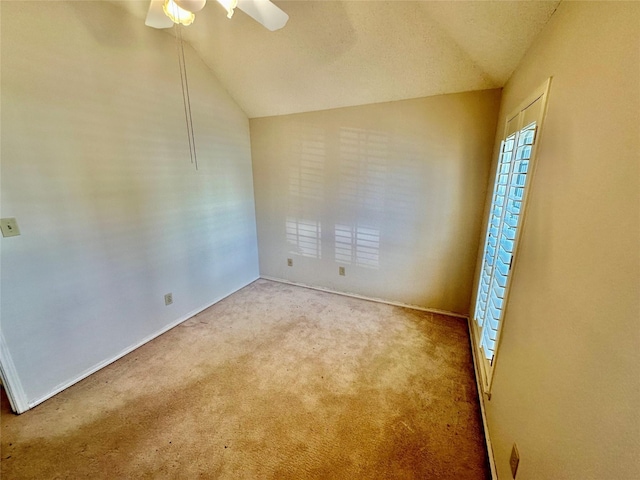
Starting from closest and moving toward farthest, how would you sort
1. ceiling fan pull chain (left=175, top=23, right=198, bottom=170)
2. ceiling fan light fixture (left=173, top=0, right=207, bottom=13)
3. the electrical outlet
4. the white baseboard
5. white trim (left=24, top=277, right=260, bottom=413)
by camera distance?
the electrical outlet < ceiling fan light fixture (left=173, top=0, right=207, bottom=13) < the white baseboard < white trim (left=24, top=277, right=260, bottom=413) < ceiling fan pull chain (left=175, top=23, right=198, bottom=170)

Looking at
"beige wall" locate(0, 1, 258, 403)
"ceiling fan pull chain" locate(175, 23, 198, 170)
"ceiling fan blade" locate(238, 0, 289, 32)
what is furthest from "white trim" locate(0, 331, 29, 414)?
"ceiling fan blade" locate(238, 0, 289, 32)

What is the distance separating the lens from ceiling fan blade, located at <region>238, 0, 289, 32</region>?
4.46ft

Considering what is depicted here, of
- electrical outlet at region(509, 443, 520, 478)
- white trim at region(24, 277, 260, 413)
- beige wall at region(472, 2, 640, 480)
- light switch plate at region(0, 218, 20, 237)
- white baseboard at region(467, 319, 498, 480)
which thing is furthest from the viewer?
white trim at region(24, 277, 260, 413)

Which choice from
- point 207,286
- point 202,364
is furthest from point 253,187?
point 202,364

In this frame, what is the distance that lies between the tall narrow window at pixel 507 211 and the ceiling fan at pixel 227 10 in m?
1.39

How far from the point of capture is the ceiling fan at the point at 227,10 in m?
1.28

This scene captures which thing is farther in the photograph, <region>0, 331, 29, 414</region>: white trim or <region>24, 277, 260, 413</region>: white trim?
<region>24, 277, 260, 413</region>: white trim

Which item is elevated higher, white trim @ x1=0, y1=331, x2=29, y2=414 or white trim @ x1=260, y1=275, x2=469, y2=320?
white trim @ x1=0, y1=331, x2=29, y2=414

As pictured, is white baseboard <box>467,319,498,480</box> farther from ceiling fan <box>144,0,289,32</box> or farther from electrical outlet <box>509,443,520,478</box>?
ceiling fan <box>144,0,289,32</box>

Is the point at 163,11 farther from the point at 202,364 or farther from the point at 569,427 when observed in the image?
the point at 569,427

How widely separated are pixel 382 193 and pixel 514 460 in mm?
2205

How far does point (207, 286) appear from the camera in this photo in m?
2.99

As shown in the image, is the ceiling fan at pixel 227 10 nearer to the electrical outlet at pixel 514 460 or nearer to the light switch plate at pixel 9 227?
the light switch plate at pixel 9 227

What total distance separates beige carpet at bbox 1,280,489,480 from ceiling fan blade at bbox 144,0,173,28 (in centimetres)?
237
